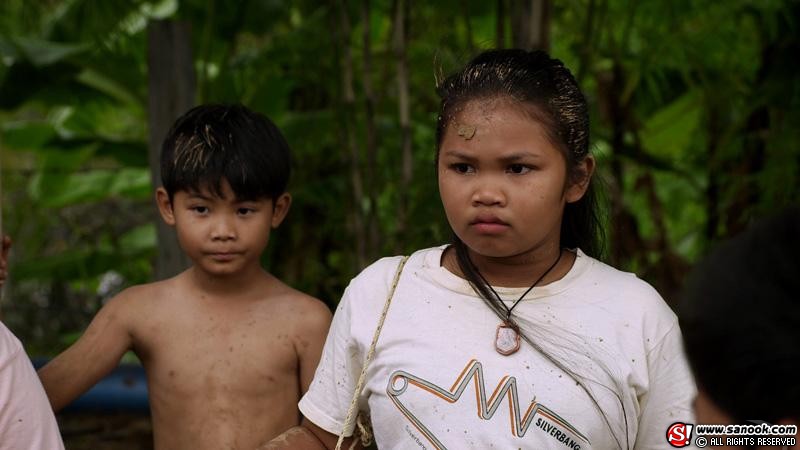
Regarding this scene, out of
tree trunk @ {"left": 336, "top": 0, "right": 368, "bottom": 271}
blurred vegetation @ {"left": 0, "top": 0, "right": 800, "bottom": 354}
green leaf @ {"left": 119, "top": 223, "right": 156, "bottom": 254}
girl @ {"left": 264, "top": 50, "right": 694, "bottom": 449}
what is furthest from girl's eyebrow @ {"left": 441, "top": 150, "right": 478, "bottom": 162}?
green leaf @ {"left": 119, "top": 223, "right": 156, "bottom": 254}

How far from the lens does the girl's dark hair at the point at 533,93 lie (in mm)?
1924

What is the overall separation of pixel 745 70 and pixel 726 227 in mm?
627

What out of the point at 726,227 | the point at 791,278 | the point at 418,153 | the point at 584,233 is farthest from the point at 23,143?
the point at 791,278

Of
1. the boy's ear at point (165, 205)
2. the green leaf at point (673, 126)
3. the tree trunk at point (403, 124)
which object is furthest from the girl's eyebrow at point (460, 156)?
the green leaf at point (673, 126)

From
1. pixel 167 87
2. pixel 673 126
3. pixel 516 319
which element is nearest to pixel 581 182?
pixel 516 319

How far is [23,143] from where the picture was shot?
4.90 meters

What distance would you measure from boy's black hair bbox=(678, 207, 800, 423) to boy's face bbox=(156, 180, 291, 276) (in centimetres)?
140

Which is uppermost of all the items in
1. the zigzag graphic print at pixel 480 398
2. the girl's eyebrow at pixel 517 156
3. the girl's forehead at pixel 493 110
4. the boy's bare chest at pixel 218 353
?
the girl's forehead at pixel 493 110

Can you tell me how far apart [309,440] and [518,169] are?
0.69 meters

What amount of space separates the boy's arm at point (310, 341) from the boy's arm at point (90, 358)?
1.33 feet

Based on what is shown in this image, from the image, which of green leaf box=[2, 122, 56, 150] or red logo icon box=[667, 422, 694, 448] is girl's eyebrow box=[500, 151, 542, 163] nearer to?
red logo icon box=[667, 422, 694, 448]

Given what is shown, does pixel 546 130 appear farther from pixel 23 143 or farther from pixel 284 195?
pixel 23 143

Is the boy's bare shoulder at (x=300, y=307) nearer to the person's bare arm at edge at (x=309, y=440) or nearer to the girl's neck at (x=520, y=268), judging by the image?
the person's bare arm at edge at (x=309, y=440)

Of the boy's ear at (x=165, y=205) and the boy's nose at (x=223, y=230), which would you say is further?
the boy's ear at (x=165, y=205)
